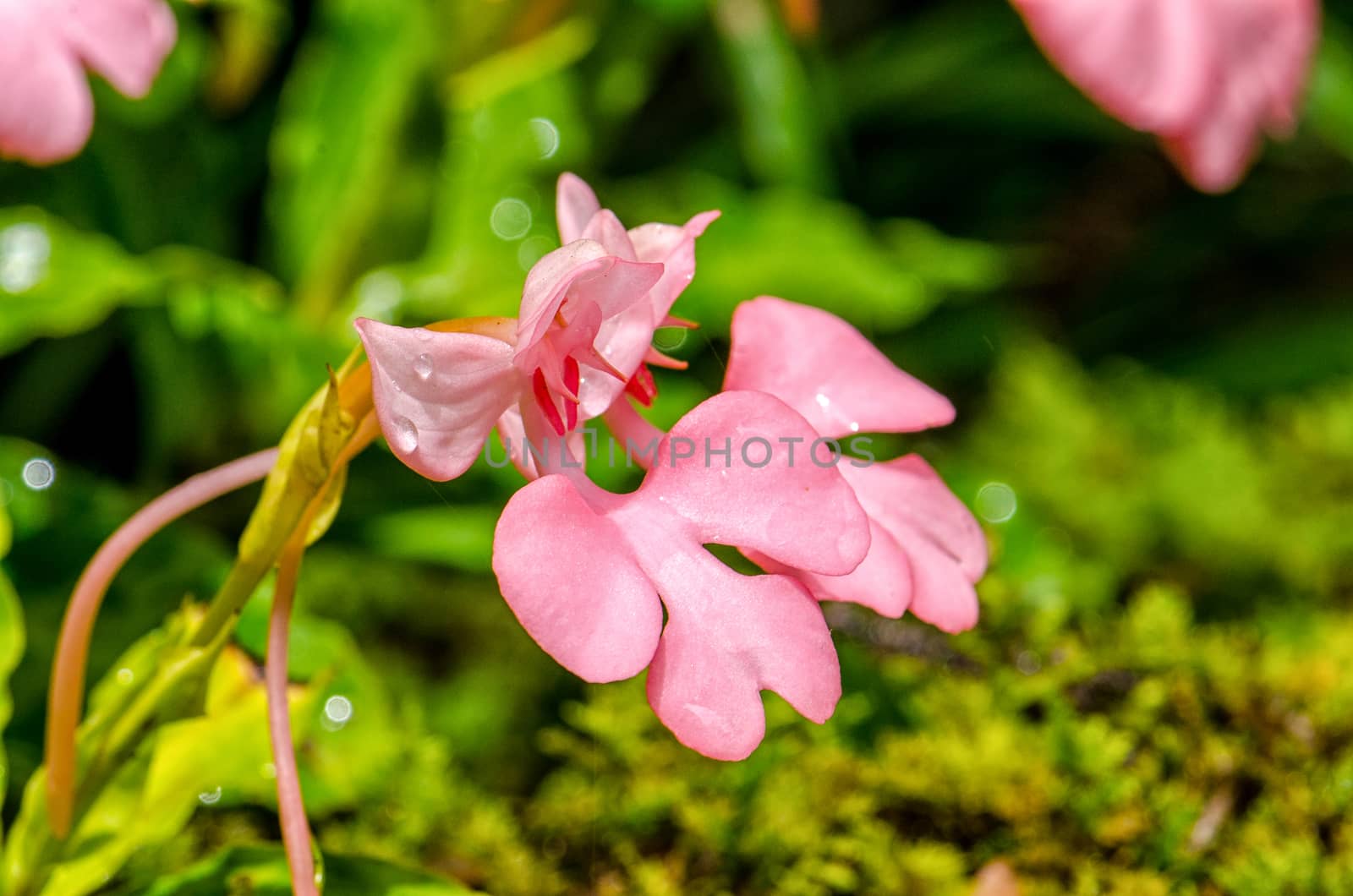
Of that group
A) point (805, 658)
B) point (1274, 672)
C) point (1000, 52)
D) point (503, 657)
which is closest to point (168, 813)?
point (805, 658)

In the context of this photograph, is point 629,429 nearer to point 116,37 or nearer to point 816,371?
point 816,371

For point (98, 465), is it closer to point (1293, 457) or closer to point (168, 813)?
point (168, 813)

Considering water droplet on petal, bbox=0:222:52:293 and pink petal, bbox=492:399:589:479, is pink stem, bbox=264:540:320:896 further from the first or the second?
water droplet on petal, bbox=0:222:52:293

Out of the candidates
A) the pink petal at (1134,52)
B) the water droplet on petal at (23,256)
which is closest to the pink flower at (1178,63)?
the pink petal at (1134,52)

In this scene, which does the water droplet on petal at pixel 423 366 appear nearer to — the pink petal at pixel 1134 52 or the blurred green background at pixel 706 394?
the blurred green background at pixel 706 394

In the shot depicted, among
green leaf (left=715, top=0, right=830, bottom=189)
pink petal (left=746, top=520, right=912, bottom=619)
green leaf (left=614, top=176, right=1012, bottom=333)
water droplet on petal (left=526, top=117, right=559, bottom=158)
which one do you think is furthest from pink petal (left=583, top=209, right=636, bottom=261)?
green leaf (left=715, top=0, right=830, bottom=189)

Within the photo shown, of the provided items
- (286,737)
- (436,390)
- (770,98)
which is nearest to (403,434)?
(436,390)
